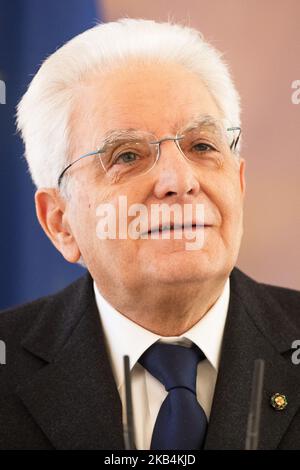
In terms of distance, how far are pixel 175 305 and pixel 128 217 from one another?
0.25 meters

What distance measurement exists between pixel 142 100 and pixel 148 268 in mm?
411

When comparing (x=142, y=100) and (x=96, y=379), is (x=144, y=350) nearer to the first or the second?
(x=96, y=379)

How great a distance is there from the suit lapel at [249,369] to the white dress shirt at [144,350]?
0.03 metres

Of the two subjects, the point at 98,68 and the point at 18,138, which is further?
the point at 18,138

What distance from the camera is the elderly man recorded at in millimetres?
1507

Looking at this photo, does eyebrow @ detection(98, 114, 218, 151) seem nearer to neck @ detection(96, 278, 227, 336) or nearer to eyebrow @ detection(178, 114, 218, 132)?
eyebrow @ detection(178, 114, 218, 132)

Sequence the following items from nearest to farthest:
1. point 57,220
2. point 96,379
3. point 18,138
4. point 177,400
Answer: point 177,400, point 96,379, point 57,220, point 18,138

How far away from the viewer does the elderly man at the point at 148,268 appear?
A: 1507 mm

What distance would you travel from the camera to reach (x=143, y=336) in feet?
5.36

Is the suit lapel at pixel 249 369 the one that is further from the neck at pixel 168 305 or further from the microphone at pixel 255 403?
the microphone at pixel 255 403

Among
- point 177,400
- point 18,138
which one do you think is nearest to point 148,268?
point 177,400

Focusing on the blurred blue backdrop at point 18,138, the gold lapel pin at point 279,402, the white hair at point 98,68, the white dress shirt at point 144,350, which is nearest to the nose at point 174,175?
the white hair at point 98,68
